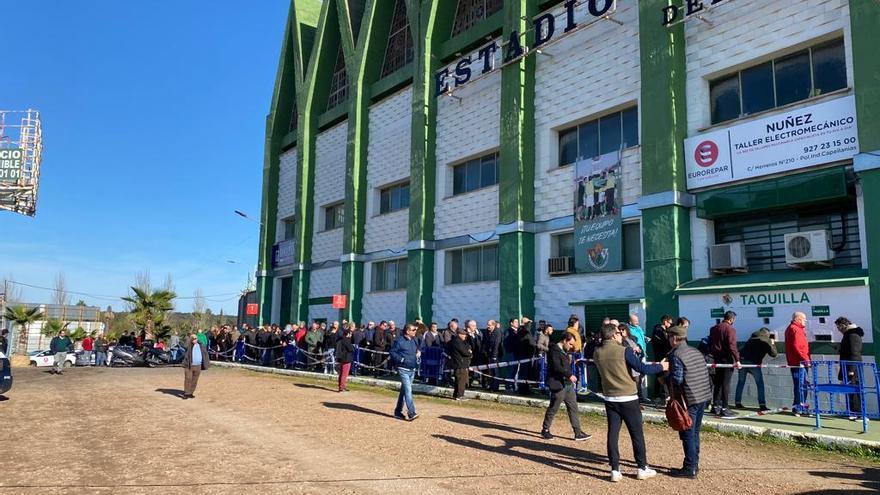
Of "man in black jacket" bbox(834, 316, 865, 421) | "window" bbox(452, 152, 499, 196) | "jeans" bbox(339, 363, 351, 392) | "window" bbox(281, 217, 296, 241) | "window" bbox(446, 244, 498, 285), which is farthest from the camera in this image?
"window" bbox(281, 217, 296, 241)

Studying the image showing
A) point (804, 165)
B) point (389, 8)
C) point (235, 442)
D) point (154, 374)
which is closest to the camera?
point (235, 442)

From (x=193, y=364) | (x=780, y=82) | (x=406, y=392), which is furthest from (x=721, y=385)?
(x=193, y=364)

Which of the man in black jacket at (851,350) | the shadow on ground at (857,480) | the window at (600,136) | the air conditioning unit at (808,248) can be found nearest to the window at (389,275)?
the window at (600,136)

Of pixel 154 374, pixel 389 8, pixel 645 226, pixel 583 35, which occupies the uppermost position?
pixel 389 8

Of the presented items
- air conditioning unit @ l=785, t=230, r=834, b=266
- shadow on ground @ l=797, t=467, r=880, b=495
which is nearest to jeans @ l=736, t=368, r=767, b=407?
air conditioning unit @ l=785, t=230, r=834, b=266

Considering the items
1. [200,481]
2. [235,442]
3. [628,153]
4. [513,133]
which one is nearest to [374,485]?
[200,481]

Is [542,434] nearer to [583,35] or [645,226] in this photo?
[645,226]

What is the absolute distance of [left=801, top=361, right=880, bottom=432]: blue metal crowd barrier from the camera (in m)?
9.51

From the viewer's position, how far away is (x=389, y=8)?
2862 centimetres

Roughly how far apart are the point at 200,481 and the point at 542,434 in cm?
515

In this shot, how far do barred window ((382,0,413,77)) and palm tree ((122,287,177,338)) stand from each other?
18238 mm

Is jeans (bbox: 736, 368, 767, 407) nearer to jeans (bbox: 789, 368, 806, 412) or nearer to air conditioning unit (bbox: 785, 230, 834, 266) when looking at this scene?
jeans (bbox: 789, 368, 806, 412)

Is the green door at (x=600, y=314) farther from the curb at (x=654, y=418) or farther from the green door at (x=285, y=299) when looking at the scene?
the green door at (x=285, y=299)

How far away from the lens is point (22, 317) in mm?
41219
